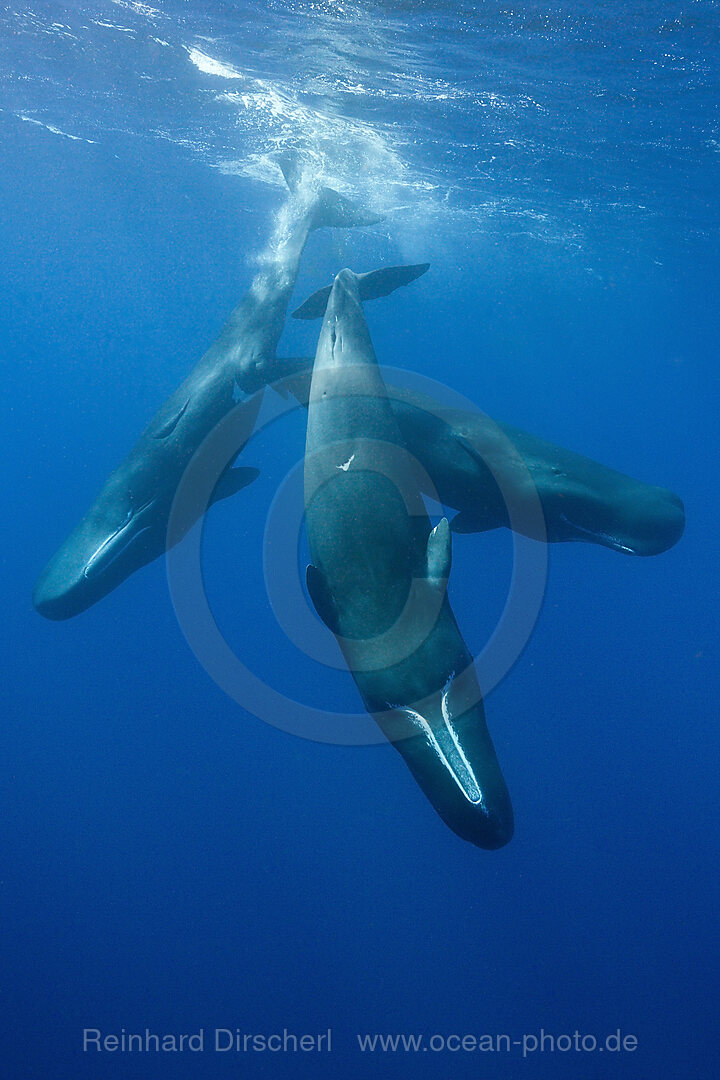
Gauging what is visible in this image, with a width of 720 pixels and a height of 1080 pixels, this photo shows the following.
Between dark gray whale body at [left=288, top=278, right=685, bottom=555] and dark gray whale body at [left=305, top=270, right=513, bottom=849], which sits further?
dark gray whale body at [left=288, top=278, right=685, bottom=555]

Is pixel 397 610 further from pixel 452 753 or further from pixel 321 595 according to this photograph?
pixel 452 753

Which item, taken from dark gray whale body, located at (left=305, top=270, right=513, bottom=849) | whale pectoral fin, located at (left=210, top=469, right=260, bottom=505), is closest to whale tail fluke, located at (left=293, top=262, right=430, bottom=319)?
whale pectoral fin, located at (left=210, top=469, right=260, bottom=505)

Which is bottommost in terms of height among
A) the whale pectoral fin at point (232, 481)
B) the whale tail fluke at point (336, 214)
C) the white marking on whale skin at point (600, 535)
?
the white marking on whale skin at point (600, 535)

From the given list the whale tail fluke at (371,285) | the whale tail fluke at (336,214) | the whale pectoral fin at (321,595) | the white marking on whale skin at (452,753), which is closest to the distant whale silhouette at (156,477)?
the whale tail fluke at (371,285)

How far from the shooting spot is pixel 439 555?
5.90 metres

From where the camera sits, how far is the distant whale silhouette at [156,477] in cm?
973

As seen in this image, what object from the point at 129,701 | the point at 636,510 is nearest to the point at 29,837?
the point at 129,701

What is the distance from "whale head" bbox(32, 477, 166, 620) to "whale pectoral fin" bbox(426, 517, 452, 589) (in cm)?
584

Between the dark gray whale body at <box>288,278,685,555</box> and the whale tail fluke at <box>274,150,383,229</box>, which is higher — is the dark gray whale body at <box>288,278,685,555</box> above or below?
below

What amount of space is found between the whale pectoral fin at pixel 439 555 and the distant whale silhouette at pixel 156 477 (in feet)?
18.4

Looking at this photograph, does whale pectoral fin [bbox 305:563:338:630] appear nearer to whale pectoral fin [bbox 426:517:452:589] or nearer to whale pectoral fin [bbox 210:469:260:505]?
whale pectoral fin [bbox 426:517:452:589]

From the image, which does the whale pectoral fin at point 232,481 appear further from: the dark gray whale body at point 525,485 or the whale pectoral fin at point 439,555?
the whale pectoral fin at point 439,555

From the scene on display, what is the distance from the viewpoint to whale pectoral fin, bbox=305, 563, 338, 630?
5.64 meters

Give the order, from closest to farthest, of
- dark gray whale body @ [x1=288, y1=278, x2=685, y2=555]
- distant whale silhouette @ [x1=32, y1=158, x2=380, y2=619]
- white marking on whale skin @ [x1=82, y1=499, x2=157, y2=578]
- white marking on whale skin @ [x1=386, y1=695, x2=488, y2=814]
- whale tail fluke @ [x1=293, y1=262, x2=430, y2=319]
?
white marking on whale skin @ [x1=386, y1=695, x2=488, y2=814]
dark gray whale body @ [x1=288, y1=278, x2=685, y2=555]
white marking on whale skin @ [x1=82, y1=499, x2=157, y2=578]
distant whale silhouette @ [x1=32, y1=158, x2=380, y2=619]
whale tail fluke @ [x1=293, y1=262, x2=430, y2=319]
